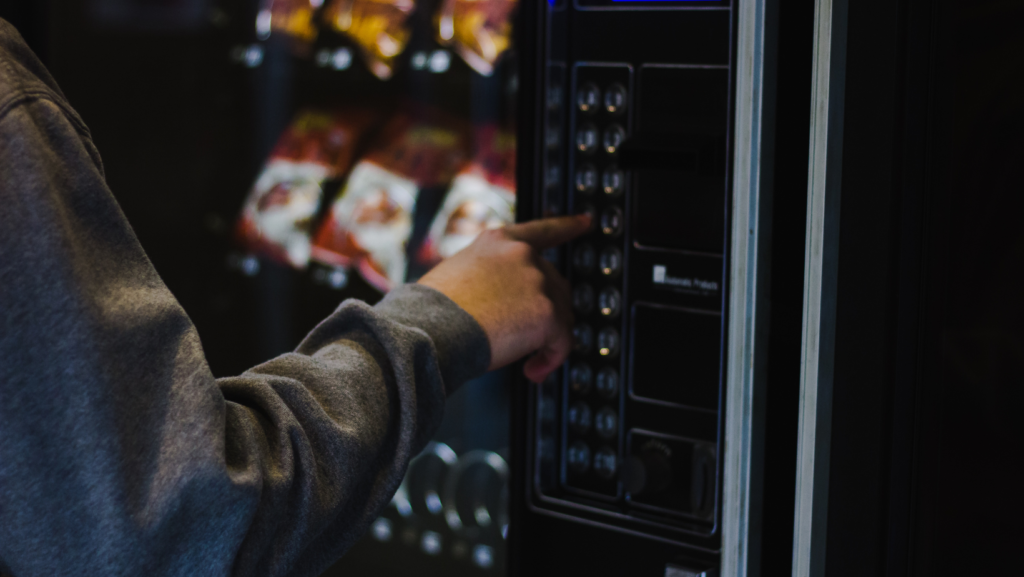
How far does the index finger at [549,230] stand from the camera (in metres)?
0.85

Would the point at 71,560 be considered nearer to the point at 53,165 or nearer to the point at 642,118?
the point at 53,165

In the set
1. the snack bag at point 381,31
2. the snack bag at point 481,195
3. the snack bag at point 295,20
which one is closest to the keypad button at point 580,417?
the snack bag at point 481,195

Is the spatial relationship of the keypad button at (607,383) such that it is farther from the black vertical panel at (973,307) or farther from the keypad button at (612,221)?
the black vertical panel at (973,307)

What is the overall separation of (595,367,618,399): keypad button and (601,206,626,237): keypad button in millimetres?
123

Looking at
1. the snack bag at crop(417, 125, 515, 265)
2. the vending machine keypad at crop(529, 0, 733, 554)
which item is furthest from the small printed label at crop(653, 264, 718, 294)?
the snack bag at crop(417, 125, 515, 265)

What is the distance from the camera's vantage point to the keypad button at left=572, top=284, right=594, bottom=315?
0.87 m

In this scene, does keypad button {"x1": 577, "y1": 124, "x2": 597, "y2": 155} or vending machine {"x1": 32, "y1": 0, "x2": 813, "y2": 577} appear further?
keypad button {"x1": 577, "y1": 124, "x2": 597, "y2": 155}

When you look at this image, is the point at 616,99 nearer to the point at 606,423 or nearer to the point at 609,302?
the point at 609,302

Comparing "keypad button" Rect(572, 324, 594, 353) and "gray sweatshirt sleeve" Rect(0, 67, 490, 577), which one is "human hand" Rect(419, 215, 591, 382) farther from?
"gray sweatshirt sleeve" Rect(0, 67, 490, 577)

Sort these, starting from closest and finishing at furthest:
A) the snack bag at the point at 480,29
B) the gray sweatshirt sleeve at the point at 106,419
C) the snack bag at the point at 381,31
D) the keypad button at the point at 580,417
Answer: the gray sweatshirt sleeve at the point at 106,419, the keypad button at the point at 580,417, the snack bag at the point at 480,29, the snack bag at the point at 381,31

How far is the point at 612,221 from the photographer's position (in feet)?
2.80

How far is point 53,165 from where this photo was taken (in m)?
0.52

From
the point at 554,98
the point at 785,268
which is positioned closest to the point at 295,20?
the point at 554,98

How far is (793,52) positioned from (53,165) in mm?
457
